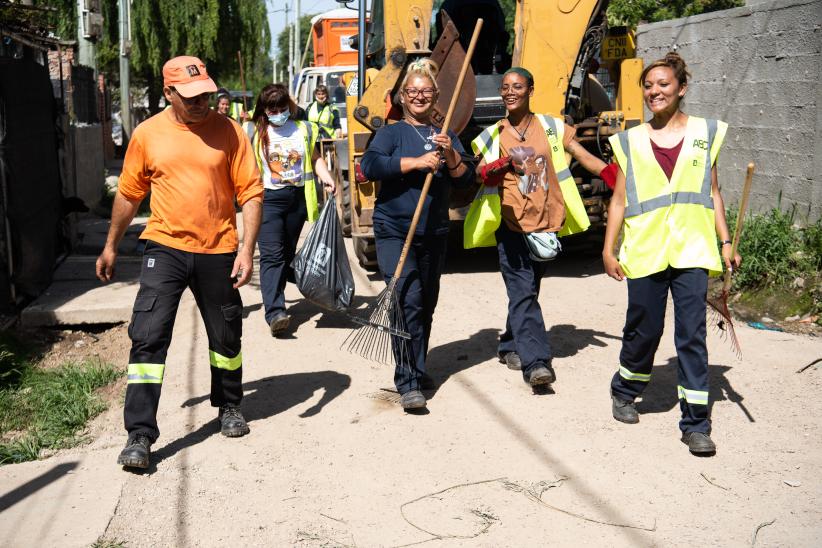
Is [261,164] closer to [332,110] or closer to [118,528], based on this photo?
[118,528]

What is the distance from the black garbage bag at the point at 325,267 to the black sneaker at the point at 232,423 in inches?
85.1

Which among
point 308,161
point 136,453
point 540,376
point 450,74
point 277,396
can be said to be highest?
point 450,74

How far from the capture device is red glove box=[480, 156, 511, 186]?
580cm

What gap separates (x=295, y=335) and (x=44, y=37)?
3976 mm

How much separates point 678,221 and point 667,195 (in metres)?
0.14

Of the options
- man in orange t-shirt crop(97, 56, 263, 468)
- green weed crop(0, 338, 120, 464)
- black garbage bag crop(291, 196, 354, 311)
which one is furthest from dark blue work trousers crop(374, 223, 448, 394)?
green weed crop(0, 338, 120, 464)

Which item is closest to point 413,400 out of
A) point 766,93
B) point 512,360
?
point 512,360

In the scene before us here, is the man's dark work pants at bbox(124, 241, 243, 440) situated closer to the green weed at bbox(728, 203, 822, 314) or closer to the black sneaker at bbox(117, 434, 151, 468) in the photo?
the black sneaker at bbox(117, 434, 151, 468)

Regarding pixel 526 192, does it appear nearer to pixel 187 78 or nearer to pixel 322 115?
pixel 187 78

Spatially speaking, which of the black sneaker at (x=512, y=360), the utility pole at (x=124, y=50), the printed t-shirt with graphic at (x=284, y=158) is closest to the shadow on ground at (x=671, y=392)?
the black sneaker at (x=512, y=360)

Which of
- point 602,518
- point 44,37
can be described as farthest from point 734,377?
point 44,37

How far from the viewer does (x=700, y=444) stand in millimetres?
4914

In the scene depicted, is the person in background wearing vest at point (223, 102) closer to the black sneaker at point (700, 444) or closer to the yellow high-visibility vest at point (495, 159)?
the yellow high-visibility vest at point (495, 159)

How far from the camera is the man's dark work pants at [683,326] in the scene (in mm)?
4984
